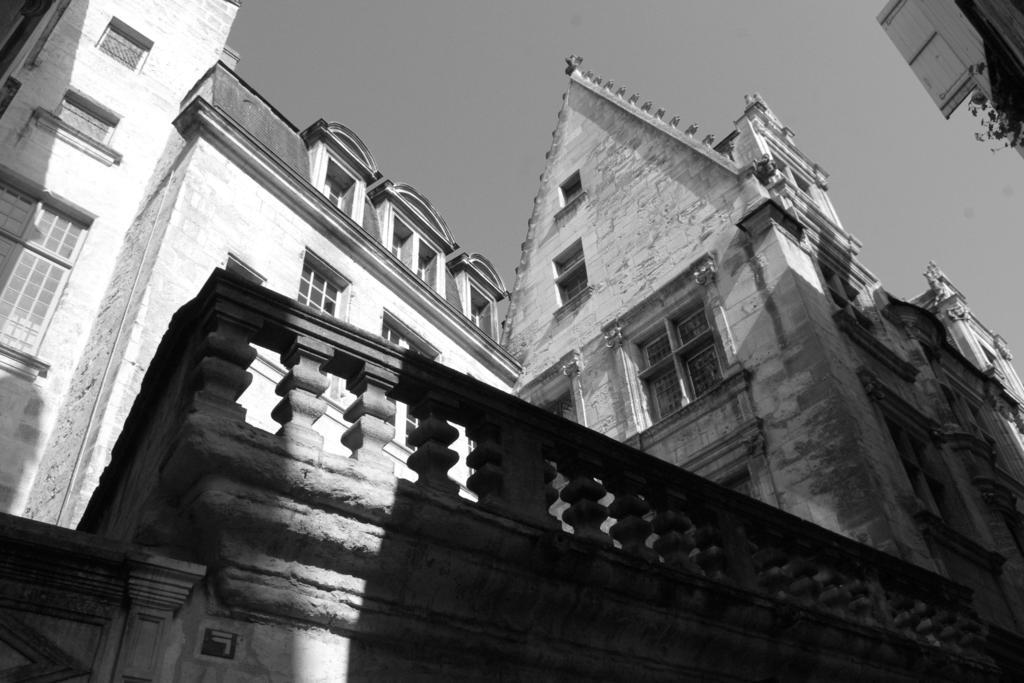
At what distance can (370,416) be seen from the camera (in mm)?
4586

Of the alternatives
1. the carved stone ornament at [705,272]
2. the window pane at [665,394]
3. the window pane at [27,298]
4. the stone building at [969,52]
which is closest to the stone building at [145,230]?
the window pane at [27,298]

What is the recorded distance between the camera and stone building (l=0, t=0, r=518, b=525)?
→ 8.59m

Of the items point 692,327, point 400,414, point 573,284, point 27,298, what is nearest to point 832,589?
point 400,414

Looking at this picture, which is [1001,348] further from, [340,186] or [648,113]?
[340,186]

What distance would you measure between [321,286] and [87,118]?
14.2ft

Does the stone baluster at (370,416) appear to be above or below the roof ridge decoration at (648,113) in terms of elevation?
below

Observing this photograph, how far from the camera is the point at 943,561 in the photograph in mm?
11812

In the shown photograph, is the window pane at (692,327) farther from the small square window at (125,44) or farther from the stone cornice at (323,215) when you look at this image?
the small square window at (125,44)

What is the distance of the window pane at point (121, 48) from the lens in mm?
13619

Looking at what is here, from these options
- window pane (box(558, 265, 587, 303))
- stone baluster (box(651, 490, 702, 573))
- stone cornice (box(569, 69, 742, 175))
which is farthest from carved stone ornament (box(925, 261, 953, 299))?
stone baluster (box(651, 490, 702, 573))

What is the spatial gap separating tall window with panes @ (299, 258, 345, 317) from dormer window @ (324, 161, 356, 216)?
6.71 feet

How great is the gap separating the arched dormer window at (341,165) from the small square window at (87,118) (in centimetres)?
290

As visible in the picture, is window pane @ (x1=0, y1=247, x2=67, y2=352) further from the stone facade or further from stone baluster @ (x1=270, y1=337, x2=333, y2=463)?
the stone facade

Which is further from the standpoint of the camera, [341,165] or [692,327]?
[692,327]
